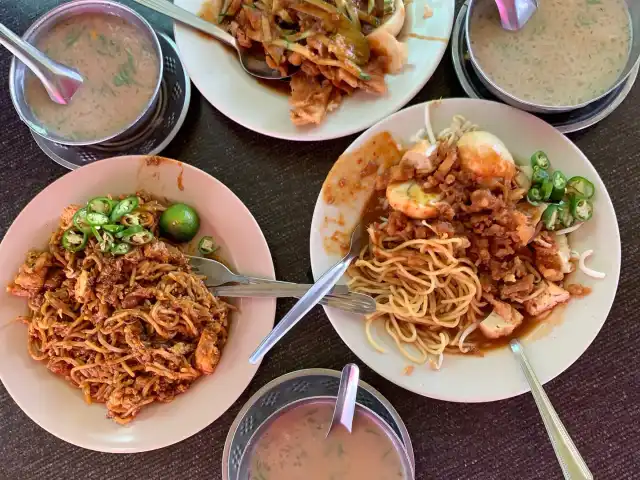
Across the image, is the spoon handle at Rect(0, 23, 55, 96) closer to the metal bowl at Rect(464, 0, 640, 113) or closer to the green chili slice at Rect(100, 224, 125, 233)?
the green chili slice at Rect(100, 224, 125, 233)

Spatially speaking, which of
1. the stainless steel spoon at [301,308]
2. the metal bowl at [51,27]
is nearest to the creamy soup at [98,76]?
the metal bowl at [51,27]

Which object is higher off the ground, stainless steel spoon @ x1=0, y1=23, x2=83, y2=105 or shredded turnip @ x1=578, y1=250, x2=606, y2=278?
shredded turnip @ x1=578, y1=250, x2=606, y2=278

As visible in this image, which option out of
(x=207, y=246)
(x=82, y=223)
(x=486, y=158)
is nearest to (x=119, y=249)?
(x=82, y=223)

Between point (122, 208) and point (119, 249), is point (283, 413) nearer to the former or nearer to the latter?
point (119, 249)

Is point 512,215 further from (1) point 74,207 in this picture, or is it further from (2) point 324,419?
(1) point 74,207

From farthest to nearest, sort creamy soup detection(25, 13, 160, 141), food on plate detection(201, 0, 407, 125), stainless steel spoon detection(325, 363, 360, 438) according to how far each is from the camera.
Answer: creamy soup detection(25, 13, 160, 141)
food on plate detection(201, 0, 407, 125)
stainless steel spoon detection(325, 363, 360, 438)

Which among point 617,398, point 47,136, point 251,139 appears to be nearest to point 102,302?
point 47,136

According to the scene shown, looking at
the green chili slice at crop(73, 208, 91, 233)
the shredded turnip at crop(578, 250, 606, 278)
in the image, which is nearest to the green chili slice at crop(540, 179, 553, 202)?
the shredded turnip at crop(578, 250, 606, 278)
